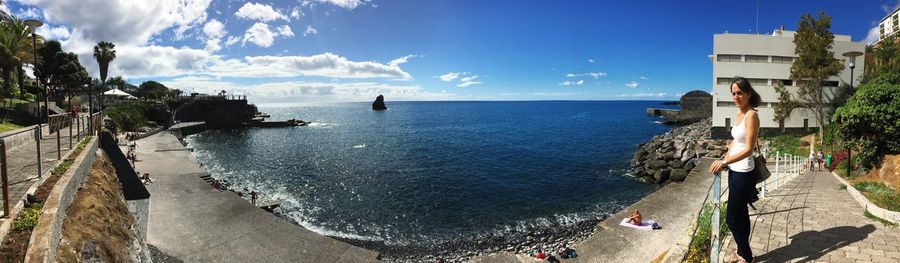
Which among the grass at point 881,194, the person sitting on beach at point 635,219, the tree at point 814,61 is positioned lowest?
the person sitting on beach at point 635,219

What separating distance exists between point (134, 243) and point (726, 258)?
14.2 m

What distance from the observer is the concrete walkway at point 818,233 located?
5949mm

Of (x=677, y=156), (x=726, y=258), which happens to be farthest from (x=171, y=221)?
(x=677, y=156)

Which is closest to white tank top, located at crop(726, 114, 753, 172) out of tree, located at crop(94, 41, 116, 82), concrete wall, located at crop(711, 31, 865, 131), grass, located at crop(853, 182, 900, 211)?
grass, located at crop(853, 182, 900, 211)

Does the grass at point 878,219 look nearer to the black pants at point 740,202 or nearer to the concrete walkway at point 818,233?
the concrete walkway at point 818,233

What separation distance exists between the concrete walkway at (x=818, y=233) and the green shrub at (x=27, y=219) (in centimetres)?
1137

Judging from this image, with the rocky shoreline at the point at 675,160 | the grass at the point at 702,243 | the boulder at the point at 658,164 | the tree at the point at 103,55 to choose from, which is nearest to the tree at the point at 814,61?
the rocky shoreline at the point at 675,160

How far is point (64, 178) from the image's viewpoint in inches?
373

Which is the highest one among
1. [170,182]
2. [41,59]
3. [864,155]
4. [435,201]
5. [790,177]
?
[41,59]

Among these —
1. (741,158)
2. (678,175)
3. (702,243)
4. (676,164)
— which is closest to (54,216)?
(741,158)

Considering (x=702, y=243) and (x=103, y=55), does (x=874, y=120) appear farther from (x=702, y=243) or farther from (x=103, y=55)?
(x=103, y=55)

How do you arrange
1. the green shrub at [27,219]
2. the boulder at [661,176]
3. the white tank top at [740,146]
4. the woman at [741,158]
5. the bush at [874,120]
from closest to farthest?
1. the woman at [741,158]
2. the white tank top at [740,146]
3. the green shrub at [27,219]
4. the bush at [874,120]
5. the boulder at [661,176]

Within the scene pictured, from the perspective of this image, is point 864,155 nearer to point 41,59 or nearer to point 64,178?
point 64,178

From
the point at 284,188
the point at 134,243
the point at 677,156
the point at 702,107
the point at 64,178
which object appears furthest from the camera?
the point at 702,107
